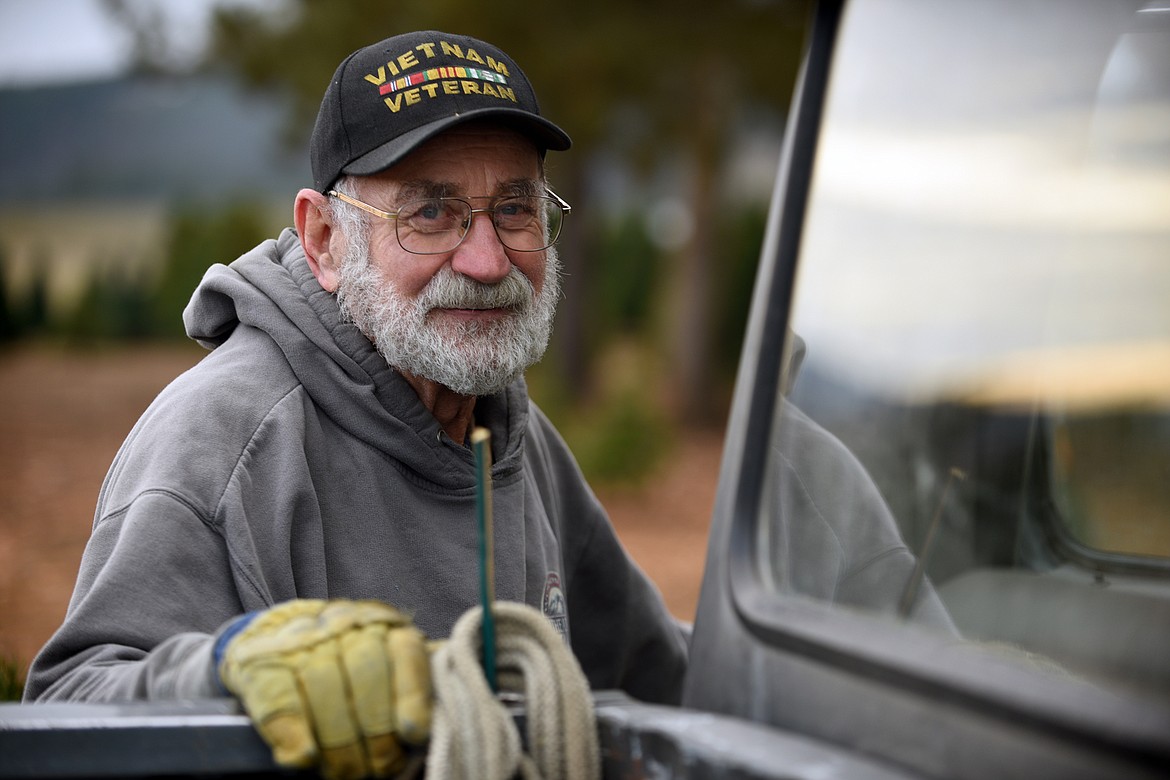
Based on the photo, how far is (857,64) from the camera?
1.63 m

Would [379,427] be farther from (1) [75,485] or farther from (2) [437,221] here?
Result: (1) [75,485]

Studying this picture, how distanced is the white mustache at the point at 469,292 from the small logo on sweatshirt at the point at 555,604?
23.3 inches

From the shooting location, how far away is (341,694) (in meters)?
1.37

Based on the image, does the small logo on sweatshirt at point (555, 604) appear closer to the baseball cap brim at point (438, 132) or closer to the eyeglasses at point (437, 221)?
the eyeglasses at point (437, 221)

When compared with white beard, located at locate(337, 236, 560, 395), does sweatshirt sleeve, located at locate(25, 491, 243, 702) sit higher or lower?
lower

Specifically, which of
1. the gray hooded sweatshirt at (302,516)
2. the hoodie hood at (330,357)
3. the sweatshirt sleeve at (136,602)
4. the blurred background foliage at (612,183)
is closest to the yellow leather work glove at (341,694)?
the gray hooded sweatshirt at (302,516)

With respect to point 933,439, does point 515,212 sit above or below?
above

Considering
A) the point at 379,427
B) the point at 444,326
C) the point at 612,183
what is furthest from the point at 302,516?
the point at 612,183

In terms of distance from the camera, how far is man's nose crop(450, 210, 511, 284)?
8.21 feet

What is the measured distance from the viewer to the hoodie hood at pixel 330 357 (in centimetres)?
237

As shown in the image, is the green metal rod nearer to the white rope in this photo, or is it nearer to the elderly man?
the white rope

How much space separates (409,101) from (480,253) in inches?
13.2

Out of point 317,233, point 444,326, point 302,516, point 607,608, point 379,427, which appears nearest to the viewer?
point 302,516

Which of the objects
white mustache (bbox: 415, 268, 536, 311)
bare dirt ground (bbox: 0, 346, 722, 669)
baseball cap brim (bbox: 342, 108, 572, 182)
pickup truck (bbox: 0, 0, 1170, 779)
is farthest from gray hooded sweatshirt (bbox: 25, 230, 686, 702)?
bare dirt ground (bbox: 0, 346, 722, 669)
